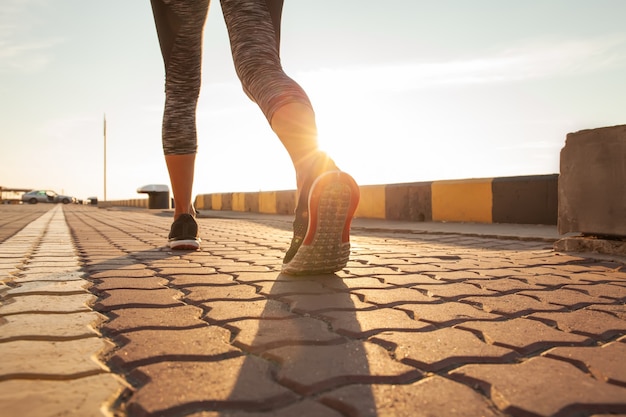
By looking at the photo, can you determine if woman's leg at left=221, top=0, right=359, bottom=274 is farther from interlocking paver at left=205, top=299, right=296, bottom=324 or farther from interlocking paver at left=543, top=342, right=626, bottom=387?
interlocking paver at left=543, top=342, right=626, bottom=387

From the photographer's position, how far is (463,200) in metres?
6.91

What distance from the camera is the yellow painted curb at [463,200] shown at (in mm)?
6586

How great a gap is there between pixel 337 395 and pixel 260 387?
152 millimetres

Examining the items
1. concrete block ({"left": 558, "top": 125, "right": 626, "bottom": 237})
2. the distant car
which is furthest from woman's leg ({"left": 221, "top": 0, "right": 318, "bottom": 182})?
the distant car

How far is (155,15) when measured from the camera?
116 inches

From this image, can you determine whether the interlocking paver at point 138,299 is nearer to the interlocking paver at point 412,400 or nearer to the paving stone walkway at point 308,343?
the paving stone walkway at point 308,343

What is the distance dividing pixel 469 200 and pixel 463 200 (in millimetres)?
97

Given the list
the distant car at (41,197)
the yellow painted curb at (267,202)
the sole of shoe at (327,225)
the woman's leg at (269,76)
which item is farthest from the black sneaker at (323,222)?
the distant car at (41,197)

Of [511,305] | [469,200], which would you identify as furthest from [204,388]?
[469,200]

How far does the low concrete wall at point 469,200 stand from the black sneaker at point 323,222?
4.38m

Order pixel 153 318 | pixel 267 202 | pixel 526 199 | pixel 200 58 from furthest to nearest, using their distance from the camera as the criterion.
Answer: pixel 267 202, pixel 526 199, pixel 200 58, pixel 153 318

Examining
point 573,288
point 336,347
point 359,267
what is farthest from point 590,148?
point 336,347

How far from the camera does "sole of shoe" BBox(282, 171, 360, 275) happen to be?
6.41 feet

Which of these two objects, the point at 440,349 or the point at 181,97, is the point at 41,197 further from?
the point at 440,349
